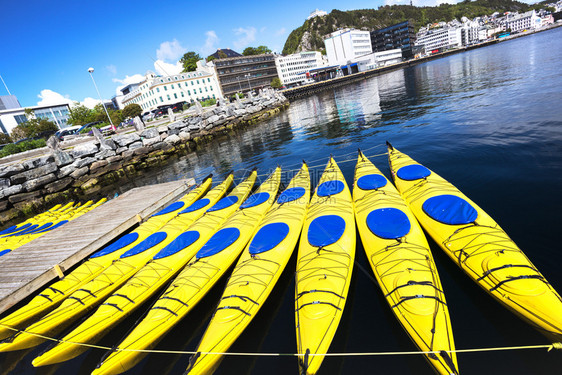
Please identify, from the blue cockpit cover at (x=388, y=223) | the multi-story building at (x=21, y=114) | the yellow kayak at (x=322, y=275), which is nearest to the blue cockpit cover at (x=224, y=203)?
the yellow kayak at (x=322, y=275)

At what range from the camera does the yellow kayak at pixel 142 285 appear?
6.20 meters

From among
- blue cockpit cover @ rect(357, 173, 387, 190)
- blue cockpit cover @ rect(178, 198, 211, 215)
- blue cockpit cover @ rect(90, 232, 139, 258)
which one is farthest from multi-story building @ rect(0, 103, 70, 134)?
blue cockpit cover @ rect(357, 173, 387, 190)

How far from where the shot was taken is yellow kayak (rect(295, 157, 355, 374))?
495cm

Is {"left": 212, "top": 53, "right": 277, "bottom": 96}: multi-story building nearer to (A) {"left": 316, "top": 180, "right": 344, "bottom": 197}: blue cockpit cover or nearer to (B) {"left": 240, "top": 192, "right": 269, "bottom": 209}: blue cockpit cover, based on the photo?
(B) {"left": 240, "top": 192, "right": 269, "bottom": 209}: blue cockpit cover

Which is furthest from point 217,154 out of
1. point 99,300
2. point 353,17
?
point 353,17

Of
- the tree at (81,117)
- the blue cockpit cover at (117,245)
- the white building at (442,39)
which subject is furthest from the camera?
the white building at (442,39)

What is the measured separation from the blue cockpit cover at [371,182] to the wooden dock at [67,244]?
1135 cm

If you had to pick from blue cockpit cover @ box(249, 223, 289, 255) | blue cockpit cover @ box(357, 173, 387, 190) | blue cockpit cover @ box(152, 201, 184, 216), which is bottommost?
blue cockpit cover @ box(249, 223, 289, 255)

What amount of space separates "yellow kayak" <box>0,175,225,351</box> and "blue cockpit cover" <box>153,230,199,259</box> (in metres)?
0.98

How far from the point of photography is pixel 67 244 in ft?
35.6

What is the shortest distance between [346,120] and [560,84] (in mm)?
18892

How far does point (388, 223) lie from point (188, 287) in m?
6.36

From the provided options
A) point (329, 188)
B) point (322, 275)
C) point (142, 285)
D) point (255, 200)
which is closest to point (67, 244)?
point (142, 285)

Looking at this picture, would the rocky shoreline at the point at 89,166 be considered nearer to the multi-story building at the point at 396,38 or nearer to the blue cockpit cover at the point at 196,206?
the blue cockpit cover at the point at 196,206
